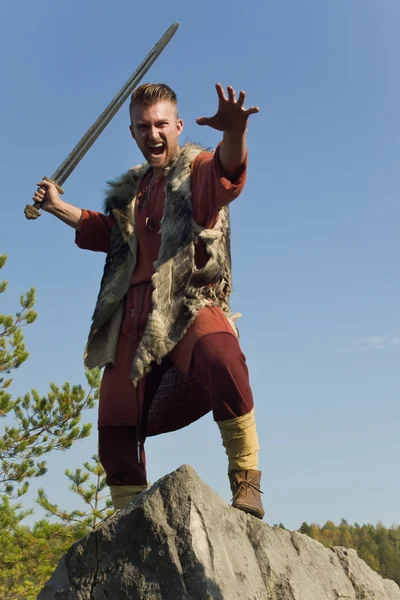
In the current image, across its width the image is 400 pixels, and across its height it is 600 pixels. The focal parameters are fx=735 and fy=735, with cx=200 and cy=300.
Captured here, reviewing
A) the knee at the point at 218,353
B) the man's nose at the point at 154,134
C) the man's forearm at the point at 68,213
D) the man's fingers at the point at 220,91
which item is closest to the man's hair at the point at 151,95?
the man's nose at the point at 154,134

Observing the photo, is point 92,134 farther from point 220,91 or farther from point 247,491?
point 247,491

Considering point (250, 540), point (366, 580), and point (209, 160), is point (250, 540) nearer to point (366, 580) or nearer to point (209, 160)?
point (366, 580)

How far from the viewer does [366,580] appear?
314 cm

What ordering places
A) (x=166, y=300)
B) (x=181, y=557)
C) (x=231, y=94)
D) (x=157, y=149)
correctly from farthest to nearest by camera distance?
1. (x=157, y=149)
2. (x=166, y=300)
3. (x=231, y=94)
4. (x=181, y=557)

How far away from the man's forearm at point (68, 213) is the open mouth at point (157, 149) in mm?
560

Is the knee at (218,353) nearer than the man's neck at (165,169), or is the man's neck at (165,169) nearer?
the knee at (218,353)

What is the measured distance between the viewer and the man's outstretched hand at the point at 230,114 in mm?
2760

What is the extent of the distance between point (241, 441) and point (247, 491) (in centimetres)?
20

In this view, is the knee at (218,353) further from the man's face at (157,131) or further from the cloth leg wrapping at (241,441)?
the man's face at (157,131)

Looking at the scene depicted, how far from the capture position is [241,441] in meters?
2.98

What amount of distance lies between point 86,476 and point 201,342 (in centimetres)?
575

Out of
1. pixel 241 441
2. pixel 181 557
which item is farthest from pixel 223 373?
pixel 181 557

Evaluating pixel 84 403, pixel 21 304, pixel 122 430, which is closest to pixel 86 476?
pixel 84 403

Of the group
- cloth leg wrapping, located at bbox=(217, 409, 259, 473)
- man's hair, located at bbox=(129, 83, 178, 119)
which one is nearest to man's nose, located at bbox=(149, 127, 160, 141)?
man's hair, located at bbox=(129, 83, 178, 119)
